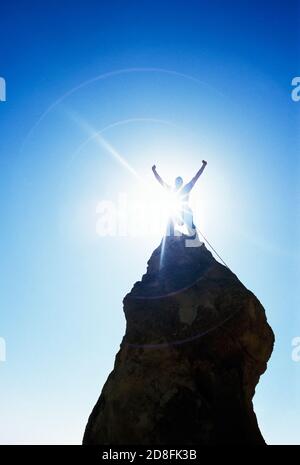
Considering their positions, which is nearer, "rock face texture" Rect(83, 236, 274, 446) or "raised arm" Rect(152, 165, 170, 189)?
"rock face texture" Rect(83, 236, 274, 446)

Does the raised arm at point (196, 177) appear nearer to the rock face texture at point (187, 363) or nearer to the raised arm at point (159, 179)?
the raised arm at point (159, 179)

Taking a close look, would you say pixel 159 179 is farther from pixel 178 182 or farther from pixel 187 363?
pixel 187 363

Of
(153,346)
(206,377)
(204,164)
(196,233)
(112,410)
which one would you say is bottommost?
(112,410)

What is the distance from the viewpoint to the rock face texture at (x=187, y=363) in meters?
14.7

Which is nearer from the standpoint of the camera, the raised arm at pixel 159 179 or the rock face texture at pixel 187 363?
the rock face texture at pixel 187 363

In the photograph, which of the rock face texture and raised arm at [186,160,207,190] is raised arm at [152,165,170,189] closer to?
raised arm at [186,160,207,190]

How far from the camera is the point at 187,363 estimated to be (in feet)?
52.5

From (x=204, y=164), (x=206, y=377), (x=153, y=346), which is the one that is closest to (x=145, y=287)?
(x=153, y=346)

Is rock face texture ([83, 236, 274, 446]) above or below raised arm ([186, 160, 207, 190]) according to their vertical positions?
below

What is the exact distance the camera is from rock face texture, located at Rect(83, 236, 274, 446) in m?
14.7
